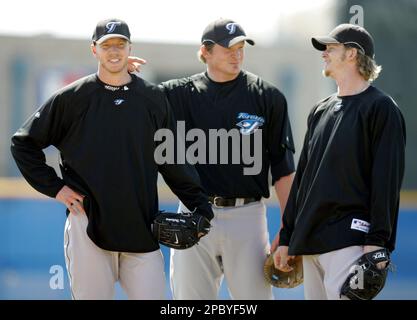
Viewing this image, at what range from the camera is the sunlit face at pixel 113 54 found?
4.38 m

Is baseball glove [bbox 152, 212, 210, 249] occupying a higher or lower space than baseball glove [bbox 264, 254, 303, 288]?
higher

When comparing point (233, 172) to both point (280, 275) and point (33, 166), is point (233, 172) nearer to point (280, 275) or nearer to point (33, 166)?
point (280, 275)

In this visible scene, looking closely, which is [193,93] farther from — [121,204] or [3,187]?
[3,187]

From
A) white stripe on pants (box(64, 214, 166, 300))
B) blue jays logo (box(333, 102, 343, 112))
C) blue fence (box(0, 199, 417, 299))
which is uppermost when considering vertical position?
blue jays logo (box(333, 102, 343, 112))

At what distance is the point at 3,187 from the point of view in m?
10.7

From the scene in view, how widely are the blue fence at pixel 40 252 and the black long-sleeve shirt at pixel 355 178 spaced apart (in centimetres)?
401

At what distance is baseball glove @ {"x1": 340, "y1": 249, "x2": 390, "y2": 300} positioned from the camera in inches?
159

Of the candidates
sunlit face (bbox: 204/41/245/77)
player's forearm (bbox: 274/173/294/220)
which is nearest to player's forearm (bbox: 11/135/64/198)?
sunlit face (bbox: 204/41/245/77)

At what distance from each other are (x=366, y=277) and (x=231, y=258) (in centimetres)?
113

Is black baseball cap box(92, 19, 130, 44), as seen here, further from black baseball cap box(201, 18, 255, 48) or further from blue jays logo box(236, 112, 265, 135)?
blue jays logo box(236, 112, 265, 135)

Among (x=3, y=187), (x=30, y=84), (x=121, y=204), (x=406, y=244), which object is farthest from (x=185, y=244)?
(x=30, y=84)

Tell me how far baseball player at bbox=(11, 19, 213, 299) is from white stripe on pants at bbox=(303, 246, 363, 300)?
0.76 meters

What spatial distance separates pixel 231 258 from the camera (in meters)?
4.99
